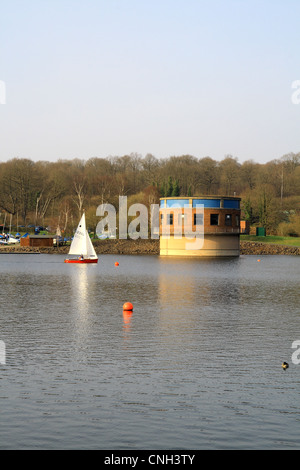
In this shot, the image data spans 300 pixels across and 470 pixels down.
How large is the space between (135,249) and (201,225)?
2871 centimetres

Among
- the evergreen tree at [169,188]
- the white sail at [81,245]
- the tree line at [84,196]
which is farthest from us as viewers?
the evergreen tree at [169,188]

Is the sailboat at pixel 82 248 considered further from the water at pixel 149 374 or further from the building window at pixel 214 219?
the water at pixel 149 374

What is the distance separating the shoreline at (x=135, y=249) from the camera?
159375 millimetres

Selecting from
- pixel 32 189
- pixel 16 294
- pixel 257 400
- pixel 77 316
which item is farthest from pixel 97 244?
pixel 257 400

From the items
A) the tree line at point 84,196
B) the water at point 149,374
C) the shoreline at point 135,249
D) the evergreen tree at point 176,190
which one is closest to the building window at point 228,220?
the shoreline at point 135,249

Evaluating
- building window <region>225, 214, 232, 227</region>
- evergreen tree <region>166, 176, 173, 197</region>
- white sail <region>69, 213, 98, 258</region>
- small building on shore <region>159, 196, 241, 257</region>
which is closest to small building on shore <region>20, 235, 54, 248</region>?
small building on shore <region>159, 196, 241, 257</region>

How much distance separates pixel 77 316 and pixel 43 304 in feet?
27.0

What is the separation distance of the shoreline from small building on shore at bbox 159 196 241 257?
15.1 metres

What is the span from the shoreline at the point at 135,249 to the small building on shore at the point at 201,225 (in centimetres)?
1509

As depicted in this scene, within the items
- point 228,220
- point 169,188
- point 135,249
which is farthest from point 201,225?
point 169,188

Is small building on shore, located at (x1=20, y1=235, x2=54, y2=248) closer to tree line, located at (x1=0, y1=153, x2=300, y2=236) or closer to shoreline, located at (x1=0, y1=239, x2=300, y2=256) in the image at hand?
shoreline, located at (x1=0, y1=239, x2=300, y2=256)

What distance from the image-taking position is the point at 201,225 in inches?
5404

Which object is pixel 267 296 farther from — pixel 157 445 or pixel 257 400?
pixel 157 445

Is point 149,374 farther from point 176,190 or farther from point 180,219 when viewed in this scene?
point 176,190
